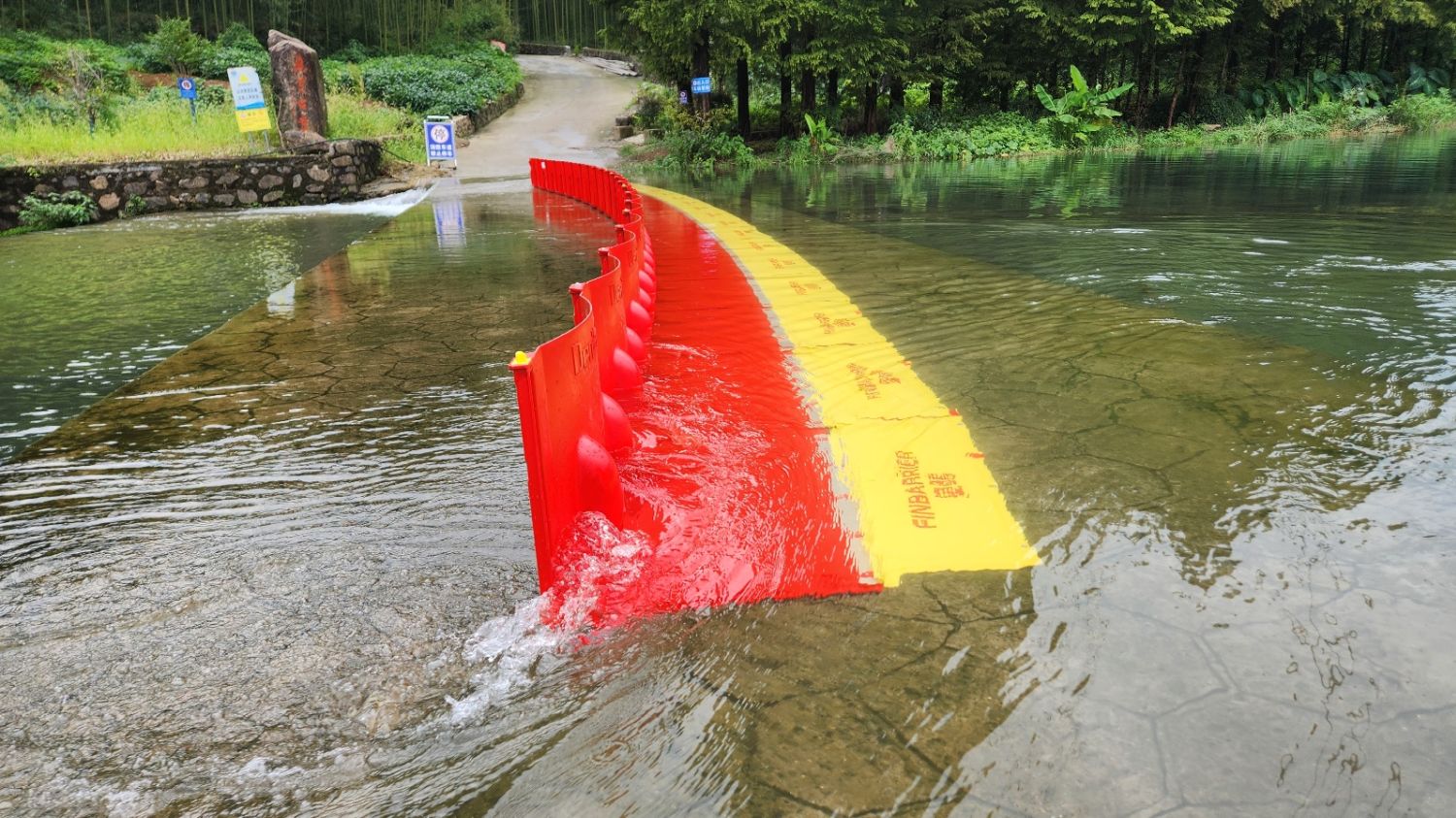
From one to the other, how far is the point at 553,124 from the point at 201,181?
50.0ft

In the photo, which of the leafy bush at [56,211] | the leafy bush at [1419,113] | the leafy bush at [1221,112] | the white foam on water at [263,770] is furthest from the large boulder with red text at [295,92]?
the leafy bush at [1419,113]

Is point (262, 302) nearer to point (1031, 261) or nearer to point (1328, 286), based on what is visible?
point (1031, 261)

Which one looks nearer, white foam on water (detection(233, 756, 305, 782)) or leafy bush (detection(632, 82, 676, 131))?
white foam on water (detection(233, 756, 305, 782))

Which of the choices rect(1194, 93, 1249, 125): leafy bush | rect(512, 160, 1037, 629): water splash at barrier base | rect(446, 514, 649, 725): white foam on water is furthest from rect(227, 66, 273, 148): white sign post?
rect(1194, 93, 1249, 125): leafy bush

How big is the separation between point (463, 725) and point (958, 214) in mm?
11593

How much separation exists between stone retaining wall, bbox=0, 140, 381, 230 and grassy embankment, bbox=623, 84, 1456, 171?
26.5 ft

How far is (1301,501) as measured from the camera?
3.49 m

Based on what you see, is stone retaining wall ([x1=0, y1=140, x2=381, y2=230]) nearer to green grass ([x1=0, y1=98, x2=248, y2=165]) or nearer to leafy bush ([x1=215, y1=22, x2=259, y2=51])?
green grass ([x1=0, y1=98, x2=248, y2=165])

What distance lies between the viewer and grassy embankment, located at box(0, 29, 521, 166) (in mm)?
16703

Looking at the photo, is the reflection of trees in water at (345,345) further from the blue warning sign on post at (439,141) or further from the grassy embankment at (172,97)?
the blue warning sign on post at (439,141)

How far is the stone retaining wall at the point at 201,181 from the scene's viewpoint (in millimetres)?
14875

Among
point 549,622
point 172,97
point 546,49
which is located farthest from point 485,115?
point 549,622

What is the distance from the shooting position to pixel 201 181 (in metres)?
16.6

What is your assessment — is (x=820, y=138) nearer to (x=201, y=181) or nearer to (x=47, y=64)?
(x=201, y=181)
